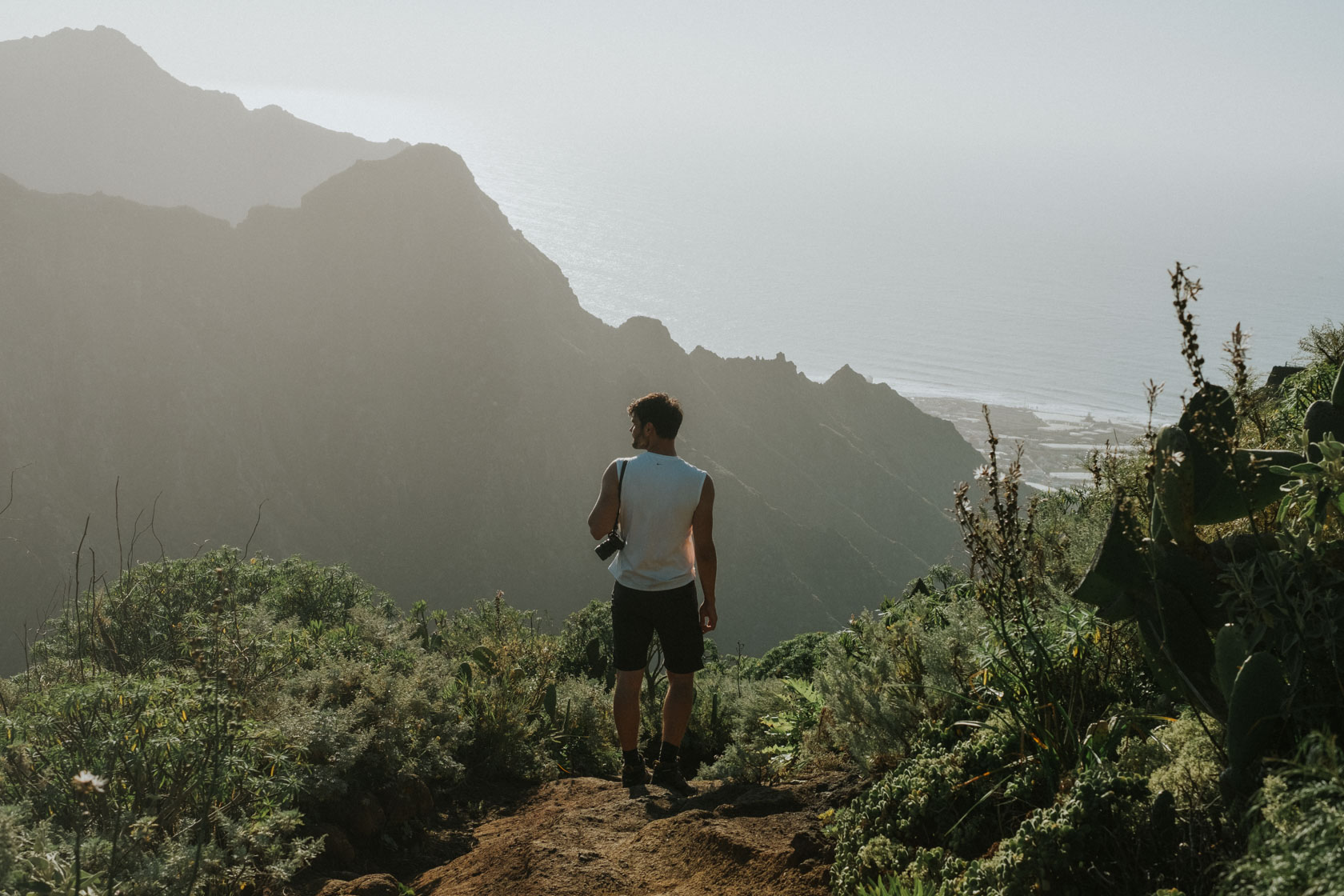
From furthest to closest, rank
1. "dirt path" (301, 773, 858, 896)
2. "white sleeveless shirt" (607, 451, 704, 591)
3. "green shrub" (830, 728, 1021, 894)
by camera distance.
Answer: "white sleeveless shirt" (607, 451, 704, 591) < "dirt path" (301, 773, 858, 896) < "green shrub" (830, 728, 1021, 894)

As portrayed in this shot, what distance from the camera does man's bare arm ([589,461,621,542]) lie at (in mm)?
4395

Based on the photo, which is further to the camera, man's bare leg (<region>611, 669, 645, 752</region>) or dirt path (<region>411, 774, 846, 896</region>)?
man's bare leg (<region>611, 669, 645, 752</region>)

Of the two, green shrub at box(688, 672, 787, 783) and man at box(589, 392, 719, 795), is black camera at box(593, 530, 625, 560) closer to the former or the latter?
man at box(589, 392, 719, 795)

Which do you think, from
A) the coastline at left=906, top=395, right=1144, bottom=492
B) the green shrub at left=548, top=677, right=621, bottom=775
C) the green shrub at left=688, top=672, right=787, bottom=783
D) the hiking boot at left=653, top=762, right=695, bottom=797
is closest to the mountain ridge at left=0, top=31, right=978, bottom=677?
the coastline at left=906, top=395, right=1144, bottom=492

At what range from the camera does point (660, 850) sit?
3.55 meters

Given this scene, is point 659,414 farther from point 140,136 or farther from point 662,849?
point 140,136

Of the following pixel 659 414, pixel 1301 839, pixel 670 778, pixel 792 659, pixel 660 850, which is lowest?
pixel 792 659

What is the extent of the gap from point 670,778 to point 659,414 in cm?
189

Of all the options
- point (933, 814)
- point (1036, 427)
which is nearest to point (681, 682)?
point (933, 814)

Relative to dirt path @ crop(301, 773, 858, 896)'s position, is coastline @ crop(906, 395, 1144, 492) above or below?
above

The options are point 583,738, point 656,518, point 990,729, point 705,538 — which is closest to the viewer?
point 990,729

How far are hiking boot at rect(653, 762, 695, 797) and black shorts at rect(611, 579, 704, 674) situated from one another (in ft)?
1.73

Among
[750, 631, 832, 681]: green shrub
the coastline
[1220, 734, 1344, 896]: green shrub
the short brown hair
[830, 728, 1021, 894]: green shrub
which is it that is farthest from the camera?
the coastline

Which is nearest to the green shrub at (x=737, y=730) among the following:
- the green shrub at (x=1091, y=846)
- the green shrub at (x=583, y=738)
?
the green shrub at (x=583, y=738)
